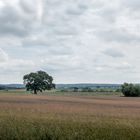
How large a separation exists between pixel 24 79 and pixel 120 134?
133 meters

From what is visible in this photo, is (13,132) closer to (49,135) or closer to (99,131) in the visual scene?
(49,135)

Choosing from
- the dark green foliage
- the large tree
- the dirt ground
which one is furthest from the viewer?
the large tree

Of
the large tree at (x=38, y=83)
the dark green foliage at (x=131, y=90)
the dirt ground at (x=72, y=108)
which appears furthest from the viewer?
the large tree at (x=38, y=83)

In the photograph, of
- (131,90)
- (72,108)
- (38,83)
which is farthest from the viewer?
(38,83)

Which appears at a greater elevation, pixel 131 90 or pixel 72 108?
pixel 131 90

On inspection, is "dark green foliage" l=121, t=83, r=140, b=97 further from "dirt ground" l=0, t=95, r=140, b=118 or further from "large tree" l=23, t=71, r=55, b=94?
"dirt ground" l=0, t=95, r=140, b=118

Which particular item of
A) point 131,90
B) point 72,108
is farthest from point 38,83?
point 72,108

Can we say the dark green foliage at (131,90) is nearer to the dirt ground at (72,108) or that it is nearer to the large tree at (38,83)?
the large tree at (38,83)

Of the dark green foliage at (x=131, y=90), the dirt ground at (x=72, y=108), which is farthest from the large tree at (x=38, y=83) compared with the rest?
the dirt ground at (x=72, y=108)

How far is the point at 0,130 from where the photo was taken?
19.2 m

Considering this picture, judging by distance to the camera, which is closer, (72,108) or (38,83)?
(72,108)

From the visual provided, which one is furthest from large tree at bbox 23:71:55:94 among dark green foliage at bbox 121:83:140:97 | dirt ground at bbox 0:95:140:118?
dirt ground at bbox 0:95:140:118

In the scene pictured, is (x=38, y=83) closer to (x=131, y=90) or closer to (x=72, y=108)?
(x=131, y=90)

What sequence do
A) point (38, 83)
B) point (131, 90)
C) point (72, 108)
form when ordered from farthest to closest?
point (38, 83) < point (131, 90) < point (72, 108)
